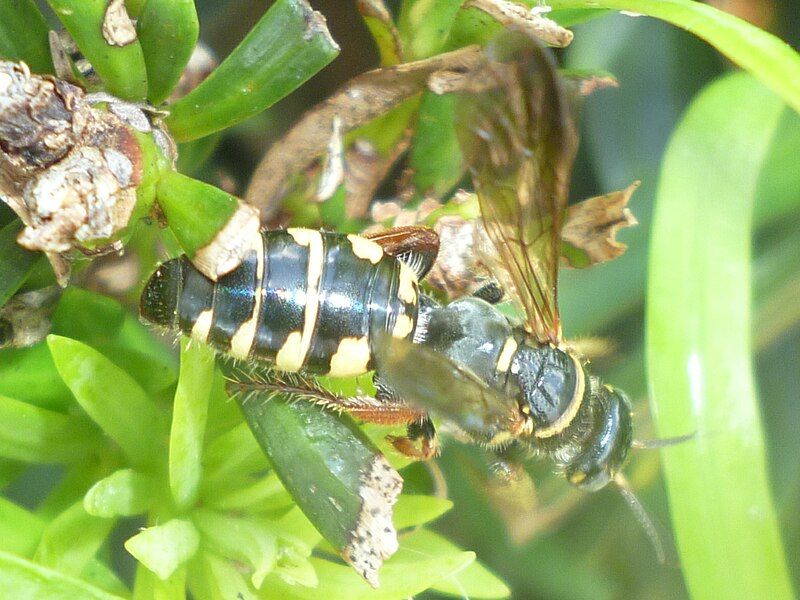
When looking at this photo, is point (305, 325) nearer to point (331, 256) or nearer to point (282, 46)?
point (331, 256)

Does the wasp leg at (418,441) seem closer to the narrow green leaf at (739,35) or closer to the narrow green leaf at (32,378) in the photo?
the narrow green leaf at (32,378)

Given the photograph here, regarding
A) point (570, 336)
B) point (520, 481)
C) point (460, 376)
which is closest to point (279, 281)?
point (460, 376)

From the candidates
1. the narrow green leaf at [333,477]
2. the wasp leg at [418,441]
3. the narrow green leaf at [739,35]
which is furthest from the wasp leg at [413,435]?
the narrow green leaf at [739,35]

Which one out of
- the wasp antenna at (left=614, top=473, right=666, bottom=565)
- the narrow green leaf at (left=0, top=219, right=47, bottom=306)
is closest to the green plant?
the narrow green leaf at (left=0, top=219, right=47, bottom=306)

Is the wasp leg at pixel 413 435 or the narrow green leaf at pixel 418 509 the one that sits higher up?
the wasp leg at pixel 413 435

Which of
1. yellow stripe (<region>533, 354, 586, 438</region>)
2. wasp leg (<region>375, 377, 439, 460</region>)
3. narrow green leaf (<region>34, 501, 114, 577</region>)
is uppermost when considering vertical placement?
narrow green leaf (<region>34, 501, 114, 577</region>)

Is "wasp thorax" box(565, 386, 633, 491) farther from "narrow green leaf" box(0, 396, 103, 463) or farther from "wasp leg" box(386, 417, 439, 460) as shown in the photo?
"narrow green leaf" box(0, 396, 103, 463)

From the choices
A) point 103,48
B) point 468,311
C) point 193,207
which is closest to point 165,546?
point 193,207
